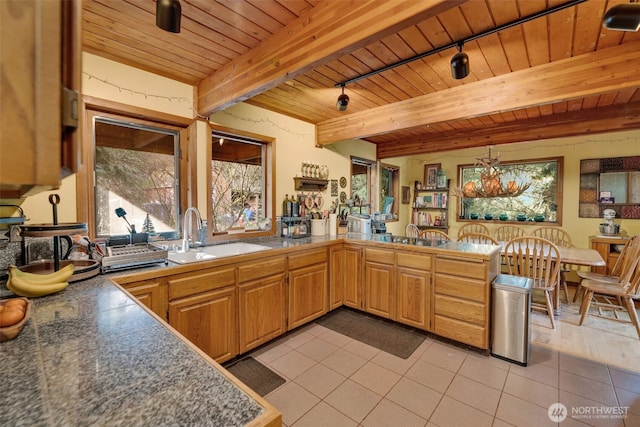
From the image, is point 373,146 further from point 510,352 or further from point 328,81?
point 510,352

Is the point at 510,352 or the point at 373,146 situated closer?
the point at 510,352

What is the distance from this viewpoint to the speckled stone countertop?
61cm

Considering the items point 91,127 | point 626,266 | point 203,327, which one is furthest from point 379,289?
point 91,127

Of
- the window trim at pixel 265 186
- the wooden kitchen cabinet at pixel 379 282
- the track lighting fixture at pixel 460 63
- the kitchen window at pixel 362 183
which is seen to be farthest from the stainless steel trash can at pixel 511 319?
the kitchen window at pixel 362 183

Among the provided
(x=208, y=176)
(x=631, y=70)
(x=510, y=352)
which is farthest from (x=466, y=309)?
(x=208, y=176)

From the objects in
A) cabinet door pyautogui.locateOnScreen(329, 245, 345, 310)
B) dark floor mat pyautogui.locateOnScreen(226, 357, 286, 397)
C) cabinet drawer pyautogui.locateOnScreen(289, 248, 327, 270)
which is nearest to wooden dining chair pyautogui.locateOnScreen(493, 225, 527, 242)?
cabinet door pyautogui.locateOnScreen(329, 245, 345, 310)

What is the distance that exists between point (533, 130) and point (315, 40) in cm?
358

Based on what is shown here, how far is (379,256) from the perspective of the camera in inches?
119

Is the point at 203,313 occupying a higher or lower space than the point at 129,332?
lower

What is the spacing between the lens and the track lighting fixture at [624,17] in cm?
137

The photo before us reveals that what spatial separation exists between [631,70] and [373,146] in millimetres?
3212

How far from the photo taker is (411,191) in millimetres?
5957
